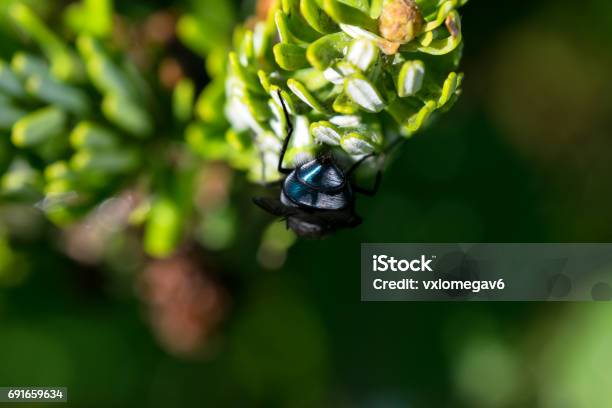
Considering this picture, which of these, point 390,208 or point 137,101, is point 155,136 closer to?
point 137,101

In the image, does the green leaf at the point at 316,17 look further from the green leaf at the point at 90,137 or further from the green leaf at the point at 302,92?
the green leaf at the point at 90,137

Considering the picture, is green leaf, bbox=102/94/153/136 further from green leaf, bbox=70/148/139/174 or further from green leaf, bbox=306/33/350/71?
green leaf, bbox=306/33/350/71

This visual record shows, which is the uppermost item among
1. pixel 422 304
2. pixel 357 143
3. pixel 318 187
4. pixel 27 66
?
pixel 27 66

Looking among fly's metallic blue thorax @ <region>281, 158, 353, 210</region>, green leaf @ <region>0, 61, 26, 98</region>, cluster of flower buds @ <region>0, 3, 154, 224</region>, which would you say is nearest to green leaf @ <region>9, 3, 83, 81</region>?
cluster of flower buds @ <region>0, 3, 154, 224</region>

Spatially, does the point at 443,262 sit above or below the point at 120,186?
below

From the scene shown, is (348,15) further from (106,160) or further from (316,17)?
(106,160)

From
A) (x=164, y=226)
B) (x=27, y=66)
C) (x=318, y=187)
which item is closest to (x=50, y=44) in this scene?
(x=27, y=66)

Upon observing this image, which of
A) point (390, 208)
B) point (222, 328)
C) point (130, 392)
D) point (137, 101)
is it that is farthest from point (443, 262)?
point (130, 392)
